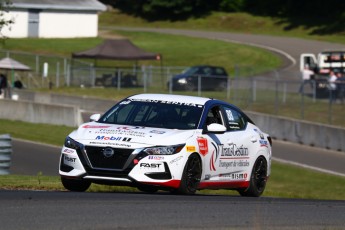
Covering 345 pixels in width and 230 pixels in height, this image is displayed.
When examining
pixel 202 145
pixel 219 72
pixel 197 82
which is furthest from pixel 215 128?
pixel 219 72

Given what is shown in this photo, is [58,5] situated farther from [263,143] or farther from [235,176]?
[235,176]

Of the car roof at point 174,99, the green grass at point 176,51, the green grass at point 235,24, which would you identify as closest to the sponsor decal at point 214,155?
the car roof at point 174,99

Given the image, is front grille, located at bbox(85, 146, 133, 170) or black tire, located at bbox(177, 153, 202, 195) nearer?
front grille, located at bbox(85, 146, 133, 170)

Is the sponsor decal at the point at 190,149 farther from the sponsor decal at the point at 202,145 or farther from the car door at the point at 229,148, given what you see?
the car door at the point at 229,148

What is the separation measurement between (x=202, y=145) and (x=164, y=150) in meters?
0.86

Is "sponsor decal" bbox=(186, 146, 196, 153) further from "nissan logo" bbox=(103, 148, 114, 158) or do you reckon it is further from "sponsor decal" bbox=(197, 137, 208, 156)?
"nissan logo" bbox=(103, 148, 114, 158)

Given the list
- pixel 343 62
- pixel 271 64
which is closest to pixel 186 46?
pixel 271 64

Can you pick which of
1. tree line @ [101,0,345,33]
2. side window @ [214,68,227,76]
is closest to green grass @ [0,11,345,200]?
tree line @ [101,0,345,33]

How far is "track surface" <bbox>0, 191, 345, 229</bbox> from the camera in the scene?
911 centimetres

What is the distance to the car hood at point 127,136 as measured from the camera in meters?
12.8

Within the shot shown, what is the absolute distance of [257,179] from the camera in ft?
50.4

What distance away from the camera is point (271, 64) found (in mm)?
59531

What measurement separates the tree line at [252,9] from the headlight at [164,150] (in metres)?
64.8

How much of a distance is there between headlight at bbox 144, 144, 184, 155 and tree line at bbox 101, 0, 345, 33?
213ft
